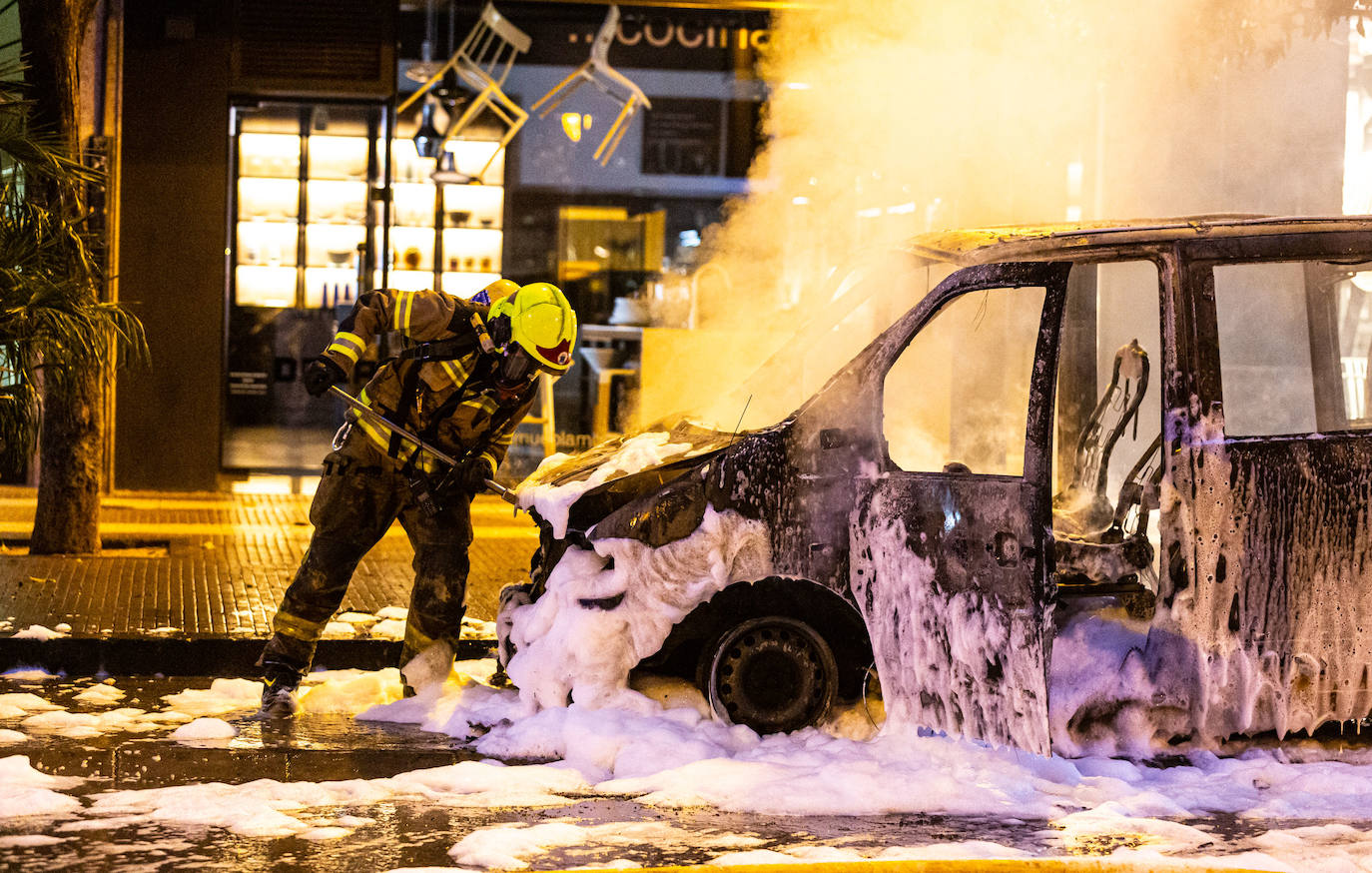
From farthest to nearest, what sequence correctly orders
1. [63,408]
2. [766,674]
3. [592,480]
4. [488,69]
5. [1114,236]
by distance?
[488,69] < [63,408] < [592,480] < [766,674] < [1114,236]

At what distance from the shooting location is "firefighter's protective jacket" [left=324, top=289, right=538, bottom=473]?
5.79 metres

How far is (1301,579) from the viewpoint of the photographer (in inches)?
199

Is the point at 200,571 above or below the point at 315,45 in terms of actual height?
below

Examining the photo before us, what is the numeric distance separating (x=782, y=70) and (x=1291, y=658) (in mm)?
8311

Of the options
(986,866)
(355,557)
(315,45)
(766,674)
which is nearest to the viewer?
(986,866)

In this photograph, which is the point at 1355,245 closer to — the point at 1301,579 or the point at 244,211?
the point at 1301,579

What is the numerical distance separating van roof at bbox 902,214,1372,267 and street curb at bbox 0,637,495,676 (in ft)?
10.7

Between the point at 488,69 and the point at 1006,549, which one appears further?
the point at 488,69

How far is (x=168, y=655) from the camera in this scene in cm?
661

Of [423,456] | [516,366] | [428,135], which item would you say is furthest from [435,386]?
[428,135]

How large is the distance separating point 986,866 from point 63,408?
6.61 meters

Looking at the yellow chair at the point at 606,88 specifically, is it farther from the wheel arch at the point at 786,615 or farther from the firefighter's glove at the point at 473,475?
the wheel arch at the point at 786,615

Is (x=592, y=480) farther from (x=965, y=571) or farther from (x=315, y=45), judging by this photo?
(x=315, y=45)

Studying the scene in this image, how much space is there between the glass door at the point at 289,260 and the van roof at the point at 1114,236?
25.8 ft
